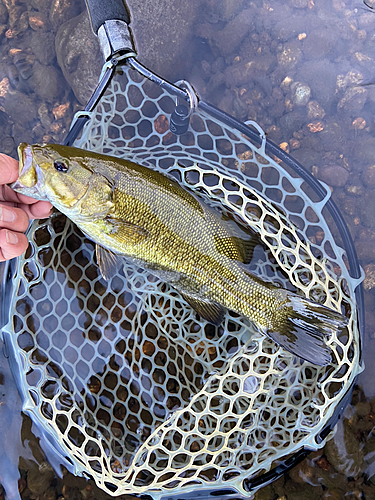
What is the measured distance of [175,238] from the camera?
2.76 metres

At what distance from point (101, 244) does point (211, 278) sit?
96 centimetres

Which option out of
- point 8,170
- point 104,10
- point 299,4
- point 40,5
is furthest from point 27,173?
point 299,4

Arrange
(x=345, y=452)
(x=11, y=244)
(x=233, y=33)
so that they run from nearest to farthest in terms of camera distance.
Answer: (x=11, y=244)
(x=345, y=452)
(x=233, y=33)

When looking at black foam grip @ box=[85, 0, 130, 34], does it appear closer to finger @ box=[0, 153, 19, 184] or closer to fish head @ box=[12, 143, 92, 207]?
fish head @ box=[12, 143, 92, 207]

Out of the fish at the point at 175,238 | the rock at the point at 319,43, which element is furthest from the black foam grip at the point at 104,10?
the rock at the point at 319,43

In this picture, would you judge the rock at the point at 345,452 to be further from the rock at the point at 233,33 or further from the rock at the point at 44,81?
the rock at the point at 44,81

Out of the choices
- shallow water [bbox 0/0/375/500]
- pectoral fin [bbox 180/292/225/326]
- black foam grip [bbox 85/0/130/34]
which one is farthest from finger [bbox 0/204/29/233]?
shallow water [bbox 0/0/375/500]

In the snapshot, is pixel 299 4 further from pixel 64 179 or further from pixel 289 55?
pixel 64 179

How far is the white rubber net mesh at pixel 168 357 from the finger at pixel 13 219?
0.73ft

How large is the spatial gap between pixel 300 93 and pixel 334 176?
46.3 inches

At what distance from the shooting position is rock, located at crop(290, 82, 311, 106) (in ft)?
14.7

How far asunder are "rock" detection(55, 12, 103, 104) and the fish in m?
2.06

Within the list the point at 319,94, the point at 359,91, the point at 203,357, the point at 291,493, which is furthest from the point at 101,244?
the point at 359,91

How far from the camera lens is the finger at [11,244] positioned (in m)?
2.62
